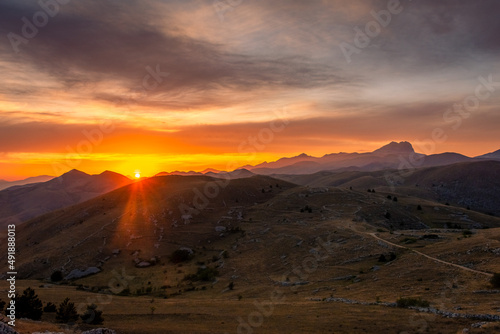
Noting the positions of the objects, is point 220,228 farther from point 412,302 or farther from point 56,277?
point 412,302

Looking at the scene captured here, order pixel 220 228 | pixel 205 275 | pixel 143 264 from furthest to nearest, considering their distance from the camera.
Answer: pixel 220 228, pixel 143 264, pixel 205 275

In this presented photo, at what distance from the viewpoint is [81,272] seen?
2623 inches

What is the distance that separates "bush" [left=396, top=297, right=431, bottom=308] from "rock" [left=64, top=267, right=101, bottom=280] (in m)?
62.2

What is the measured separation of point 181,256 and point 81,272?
70.8ft

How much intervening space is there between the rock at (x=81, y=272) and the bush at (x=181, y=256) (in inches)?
645

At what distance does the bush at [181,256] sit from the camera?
72125 millimetres

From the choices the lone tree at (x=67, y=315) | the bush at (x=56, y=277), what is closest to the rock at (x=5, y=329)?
the lone tree at (x=67, y=315)

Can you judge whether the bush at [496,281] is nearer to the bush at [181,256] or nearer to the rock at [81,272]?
the bush at [181,256]

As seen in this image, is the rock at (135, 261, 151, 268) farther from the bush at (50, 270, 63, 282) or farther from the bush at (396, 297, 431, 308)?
the bush at (396, 297, 431, 308)

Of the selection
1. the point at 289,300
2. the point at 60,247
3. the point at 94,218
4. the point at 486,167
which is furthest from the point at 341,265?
the point at 486,167

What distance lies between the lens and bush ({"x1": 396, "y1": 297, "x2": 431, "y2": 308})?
28819 millimetres

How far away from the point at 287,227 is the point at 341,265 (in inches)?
1130

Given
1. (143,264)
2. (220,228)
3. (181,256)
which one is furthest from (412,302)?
(220,228)

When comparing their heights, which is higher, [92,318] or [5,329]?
[5,329]
